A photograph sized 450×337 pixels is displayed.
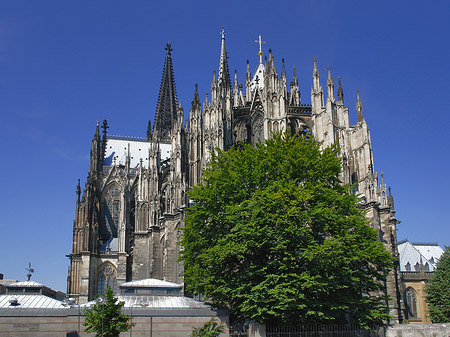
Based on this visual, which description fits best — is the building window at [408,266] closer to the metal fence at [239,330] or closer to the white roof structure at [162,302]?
the white roof structure at [162,302]

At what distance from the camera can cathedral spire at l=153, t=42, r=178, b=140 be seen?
84750mm

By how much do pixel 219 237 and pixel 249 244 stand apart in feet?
9.50

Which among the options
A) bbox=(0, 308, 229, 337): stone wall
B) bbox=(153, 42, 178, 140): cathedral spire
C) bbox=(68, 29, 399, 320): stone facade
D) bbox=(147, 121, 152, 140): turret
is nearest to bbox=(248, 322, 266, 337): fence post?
bbox=(0, 308, 229, 337): stone wall

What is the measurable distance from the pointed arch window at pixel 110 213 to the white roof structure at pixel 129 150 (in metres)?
4.97

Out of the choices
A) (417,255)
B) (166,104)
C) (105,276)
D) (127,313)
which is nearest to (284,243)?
(127,313)

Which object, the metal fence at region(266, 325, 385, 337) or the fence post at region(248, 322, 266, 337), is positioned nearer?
the fence post at region(248, 322, 266, 337)

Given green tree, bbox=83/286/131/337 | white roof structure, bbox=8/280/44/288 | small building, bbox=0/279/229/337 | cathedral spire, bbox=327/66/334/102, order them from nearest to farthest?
1. green tree, bbox=83/286/131/337
2. small building, bbox=0/279/229/337
3. white roof structure, bbox=8/280/44/288
4. cathedral spire, bbox=327/66/334/102

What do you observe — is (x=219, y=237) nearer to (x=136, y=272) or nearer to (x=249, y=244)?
(x=249, y=244)

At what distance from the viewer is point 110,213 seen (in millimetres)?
62594

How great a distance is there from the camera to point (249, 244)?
2719cm

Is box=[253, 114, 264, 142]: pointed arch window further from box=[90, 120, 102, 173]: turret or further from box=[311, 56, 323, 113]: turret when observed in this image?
box=[90, 120, 102, 173]: turret

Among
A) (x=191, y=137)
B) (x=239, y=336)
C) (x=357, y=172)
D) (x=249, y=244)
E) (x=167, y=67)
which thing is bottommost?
(x=239, y=336)

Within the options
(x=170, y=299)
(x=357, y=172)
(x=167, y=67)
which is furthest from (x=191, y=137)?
(x=167, y=67)

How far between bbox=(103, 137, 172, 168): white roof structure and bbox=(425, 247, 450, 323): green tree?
1476 inches
